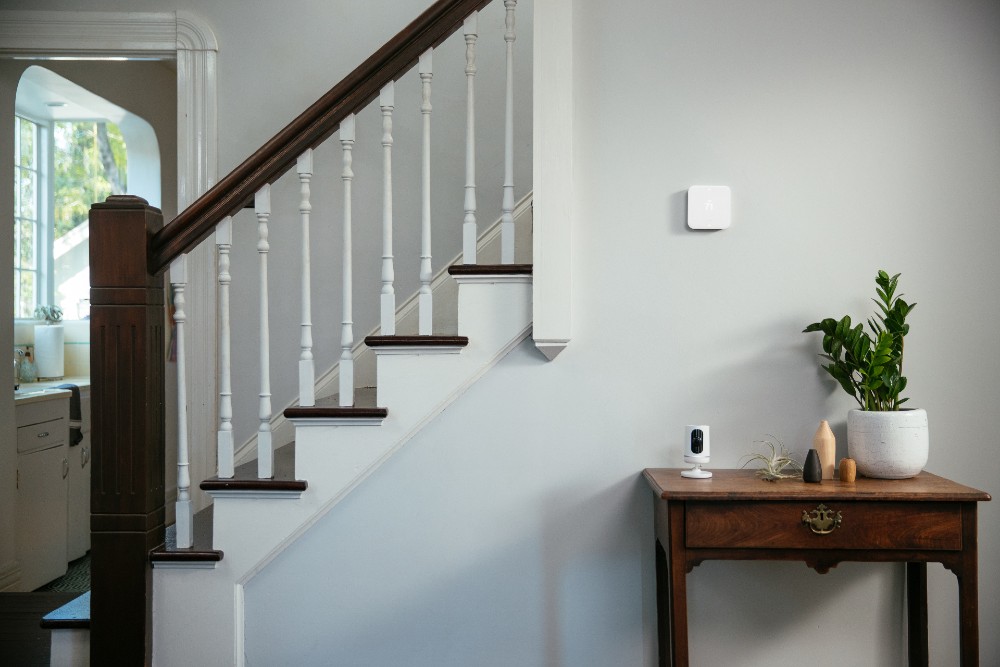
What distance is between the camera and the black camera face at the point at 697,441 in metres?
1.98

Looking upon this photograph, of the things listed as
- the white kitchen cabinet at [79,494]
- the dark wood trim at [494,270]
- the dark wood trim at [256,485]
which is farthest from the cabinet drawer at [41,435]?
the dark wood trim at [494,270]

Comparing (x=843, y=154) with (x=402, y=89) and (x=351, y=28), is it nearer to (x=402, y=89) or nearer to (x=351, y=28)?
(x=402, y=89)

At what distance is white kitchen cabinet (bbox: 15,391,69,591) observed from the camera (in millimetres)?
3373

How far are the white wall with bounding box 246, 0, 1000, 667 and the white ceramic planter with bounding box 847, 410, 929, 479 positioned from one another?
0.68 ft

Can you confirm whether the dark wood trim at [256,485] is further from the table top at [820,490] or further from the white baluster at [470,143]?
the table top at [820,490]

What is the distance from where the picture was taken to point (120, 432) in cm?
201

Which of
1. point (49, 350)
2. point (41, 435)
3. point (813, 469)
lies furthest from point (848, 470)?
point (49, 350)

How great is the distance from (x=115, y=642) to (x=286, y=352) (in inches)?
53.0

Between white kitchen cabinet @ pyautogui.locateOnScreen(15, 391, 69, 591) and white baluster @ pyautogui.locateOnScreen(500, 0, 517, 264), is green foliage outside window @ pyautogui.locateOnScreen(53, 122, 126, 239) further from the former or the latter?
white baluster @ pyautogui.locateOnScreen(500, 0, 517, 264)

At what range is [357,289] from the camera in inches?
121

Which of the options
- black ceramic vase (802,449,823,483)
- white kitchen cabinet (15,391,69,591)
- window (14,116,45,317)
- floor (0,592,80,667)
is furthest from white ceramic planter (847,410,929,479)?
window (14,116,45,317)

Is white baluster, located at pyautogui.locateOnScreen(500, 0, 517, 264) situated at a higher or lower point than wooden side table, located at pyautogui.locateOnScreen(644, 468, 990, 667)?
higher

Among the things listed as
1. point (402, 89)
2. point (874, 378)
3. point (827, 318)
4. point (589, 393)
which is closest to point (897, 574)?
point (874, 378)

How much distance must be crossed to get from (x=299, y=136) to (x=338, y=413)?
78 centimetres
